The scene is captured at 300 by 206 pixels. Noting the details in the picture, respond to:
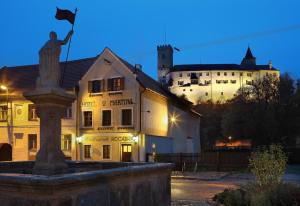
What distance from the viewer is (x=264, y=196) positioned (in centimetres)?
1110

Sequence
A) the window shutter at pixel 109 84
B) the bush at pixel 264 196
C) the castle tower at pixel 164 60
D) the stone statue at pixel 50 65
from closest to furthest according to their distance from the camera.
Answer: the stone statue at pixel 50 65, the bush at pixel 264 196, the window shutter at pixel 109 84, the castle tower at pixel 164 60

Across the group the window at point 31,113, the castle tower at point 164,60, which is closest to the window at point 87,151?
the window at point 31,113

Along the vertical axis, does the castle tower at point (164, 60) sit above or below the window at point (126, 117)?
above

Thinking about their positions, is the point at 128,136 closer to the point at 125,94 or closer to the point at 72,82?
the point at 125,94

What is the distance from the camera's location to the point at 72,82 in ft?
151

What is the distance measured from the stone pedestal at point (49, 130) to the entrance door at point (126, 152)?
31.1 metres

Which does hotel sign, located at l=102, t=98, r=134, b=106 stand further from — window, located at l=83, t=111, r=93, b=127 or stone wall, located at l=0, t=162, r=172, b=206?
stone wall, located at l=0, t=162, r=172, b=206

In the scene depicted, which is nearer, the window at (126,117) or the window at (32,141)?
the window at (126,117)

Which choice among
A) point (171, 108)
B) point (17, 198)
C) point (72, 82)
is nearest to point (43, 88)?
point (17, 198)

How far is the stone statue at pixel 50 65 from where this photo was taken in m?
10.8

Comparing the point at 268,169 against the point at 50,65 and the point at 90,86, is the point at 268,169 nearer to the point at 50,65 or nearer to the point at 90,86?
the point at 50,65

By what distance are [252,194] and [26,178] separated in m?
6.49

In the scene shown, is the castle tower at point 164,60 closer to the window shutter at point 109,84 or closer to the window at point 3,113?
the window at point 3,113

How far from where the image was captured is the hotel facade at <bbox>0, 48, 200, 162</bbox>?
42.1 m
